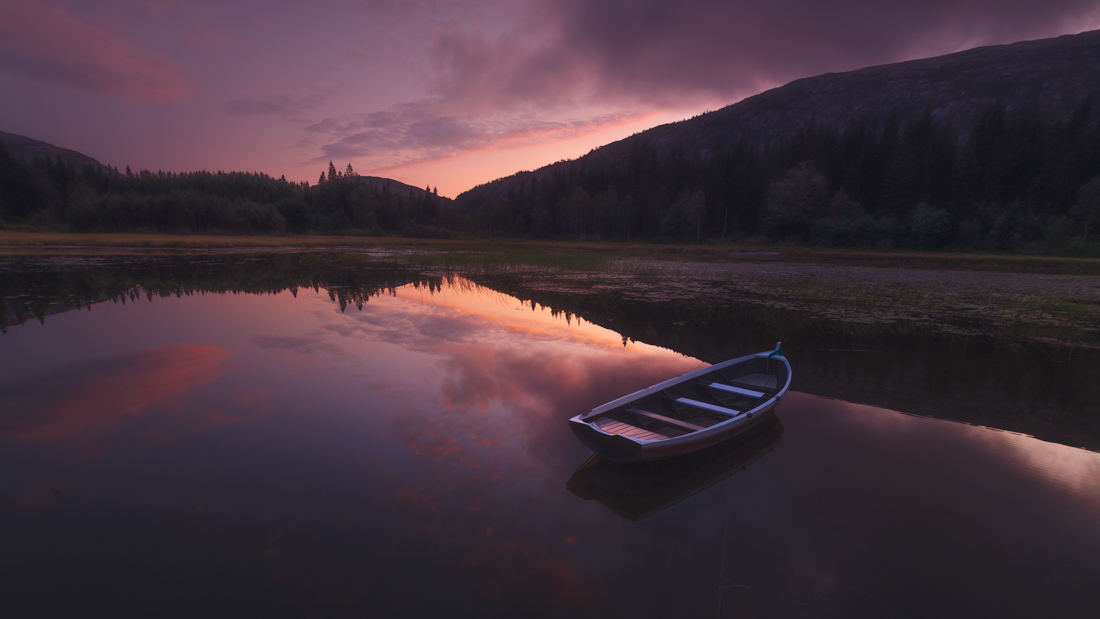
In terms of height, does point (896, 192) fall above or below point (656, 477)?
above

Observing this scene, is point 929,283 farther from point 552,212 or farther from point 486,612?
point 552,212

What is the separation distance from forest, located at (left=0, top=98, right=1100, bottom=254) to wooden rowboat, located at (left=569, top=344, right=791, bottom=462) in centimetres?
5510

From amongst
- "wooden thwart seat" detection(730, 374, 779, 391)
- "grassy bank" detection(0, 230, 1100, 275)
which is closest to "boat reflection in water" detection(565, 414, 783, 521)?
"wooden thwart seat" detection(730, 374, 779, 391)

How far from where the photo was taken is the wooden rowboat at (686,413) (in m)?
5.47

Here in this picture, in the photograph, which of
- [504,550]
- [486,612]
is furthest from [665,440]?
[486,612]

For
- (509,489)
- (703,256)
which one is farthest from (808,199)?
(509,489)

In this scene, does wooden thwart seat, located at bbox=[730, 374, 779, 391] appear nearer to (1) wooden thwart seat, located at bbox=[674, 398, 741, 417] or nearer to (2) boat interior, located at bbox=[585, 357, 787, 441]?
(2) boat interior, located at bbox=[585, 357, 787, 441]

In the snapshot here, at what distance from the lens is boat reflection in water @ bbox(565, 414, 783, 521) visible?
211 inches

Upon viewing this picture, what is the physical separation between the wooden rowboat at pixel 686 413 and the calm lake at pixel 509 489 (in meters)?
0.53

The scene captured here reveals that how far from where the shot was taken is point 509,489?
553cm

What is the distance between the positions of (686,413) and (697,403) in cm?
31

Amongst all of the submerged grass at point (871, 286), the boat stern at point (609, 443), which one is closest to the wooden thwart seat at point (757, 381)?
the boat stern at point (609, 443)

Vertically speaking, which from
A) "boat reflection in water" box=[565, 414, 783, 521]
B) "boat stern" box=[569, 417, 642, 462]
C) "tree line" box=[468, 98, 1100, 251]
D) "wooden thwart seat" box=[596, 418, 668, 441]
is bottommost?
"boat reflection in water" box=[565, 414, 783, 521]

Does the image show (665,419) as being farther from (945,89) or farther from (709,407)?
(945,89)
